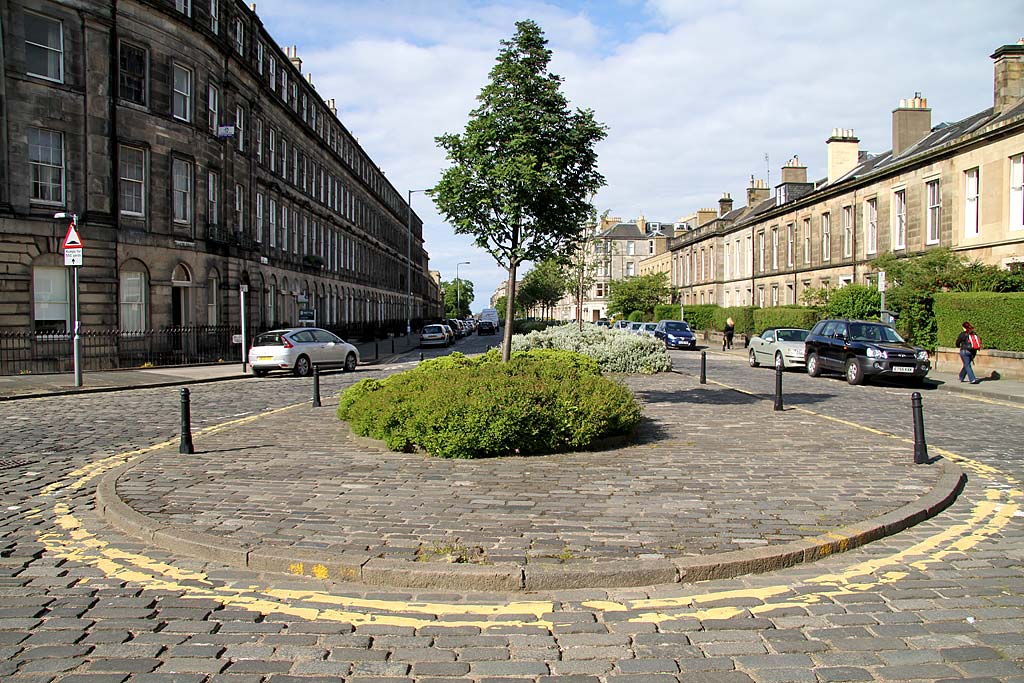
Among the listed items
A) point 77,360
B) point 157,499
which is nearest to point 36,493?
point 157,499

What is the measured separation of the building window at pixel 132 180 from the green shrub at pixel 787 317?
2936cm

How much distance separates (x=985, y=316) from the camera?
72.6 feet

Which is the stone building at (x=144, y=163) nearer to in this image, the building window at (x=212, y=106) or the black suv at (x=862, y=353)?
the building window at (x=212, y=106)

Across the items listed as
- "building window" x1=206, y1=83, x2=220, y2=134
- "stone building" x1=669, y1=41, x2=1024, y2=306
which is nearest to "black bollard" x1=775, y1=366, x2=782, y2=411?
"stone building" x1=669, y1=41, x2=1024, y2=306

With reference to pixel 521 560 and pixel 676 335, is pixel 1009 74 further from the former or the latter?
pixel 521 560

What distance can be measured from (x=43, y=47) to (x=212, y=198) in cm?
881

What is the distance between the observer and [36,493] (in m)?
7.47

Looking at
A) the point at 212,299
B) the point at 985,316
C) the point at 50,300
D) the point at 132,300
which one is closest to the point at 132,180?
the point at 132,300

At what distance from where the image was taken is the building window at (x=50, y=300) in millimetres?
23797

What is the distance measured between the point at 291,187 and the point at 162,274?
17.1 metres

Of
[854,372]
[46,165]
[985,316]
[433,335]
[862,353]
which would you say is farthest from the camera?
[433,335]

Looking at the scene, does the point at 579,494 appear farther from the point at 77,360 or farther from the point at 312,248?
the point at 312,248

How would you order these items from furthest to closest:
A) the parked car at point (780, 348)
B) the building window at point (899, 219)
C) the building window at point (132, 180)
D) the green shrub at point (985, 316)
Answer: the building window at point (899, 219) → the building window at point (132, 180) → the parked car at point (780, 348) → the green shrub at point (985, 316)

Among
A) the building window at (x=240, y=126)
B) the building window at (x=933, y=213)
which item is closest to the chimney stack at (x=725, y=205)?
the building window at (x=933, y=213)
